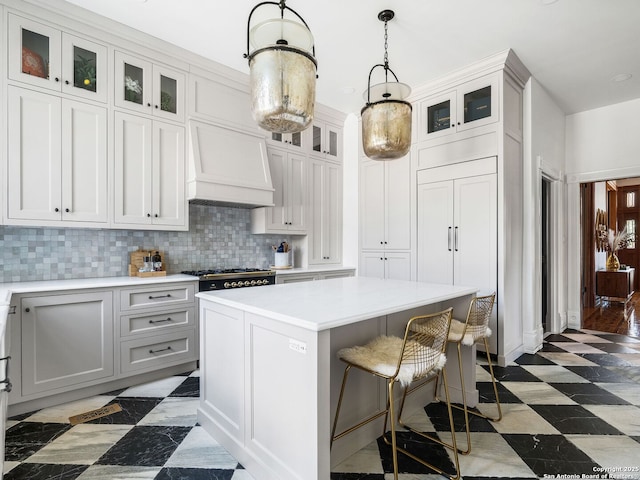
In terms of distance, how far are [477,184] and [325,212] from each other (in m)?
1.93

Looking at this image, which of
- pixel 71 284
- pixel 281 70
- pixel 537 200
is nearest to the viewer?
pixel 281 70

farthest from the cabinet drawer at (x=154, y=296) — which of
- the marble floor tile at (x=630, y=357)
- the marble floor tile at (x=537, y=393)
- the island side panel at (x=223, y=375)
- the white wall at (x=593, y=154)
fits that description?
the white wall at (x=593, y=154)

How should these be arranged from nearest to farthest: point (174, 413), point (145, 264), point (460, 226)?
point (174, 413) → point (145, 264) → point (460, 226)

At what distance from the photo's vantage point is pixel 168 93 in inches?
128

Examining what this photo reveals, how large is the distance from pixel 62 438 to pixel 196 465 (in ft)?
3.03

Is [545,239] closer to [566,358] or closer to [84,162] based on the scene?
[566,358]

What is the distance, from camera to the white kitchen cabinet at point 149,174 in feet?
9.70

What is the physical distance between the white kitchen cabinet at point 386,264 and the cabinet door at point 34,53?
3540 millimetres

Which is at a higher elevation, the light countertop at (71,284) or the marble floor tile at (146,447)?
the light countertop at (71,284)

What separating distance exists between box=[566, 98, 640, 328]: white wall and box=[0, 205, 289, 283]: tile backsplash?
4.01m

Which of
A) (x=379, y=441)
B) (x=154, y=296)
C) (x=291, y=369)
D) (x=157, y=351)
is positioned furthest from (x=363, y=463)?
(x=154, y=296)

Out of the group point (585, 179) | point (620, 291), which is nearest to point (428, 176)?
point (585, 179)

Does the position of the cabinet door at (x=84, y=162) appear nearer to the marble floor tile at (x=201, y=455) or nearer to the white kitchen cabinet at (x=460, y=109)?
the marble floor tile at (x=201, y=455)

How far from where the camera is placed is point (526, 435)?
6.99ft
